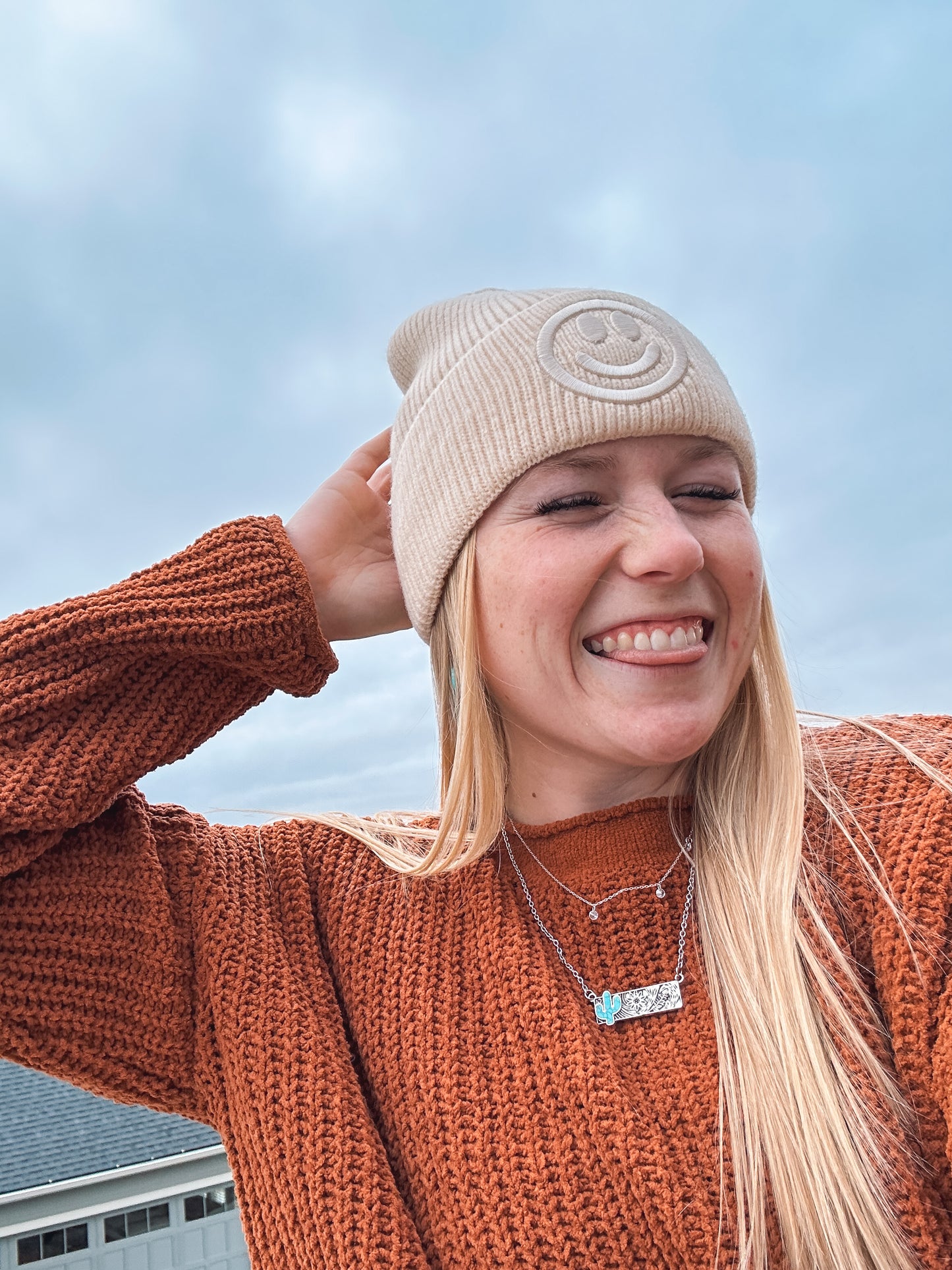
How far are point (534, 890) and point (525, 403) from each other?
0.67m

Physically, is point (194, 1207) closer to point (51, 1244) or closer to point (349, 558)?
point (51, 1244)

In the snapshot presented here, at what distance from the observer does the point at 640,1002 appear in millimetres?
1228

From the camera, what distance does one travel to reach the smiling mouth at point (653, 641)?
1.23 meters

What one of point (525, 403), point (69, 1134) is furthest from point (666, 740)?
point (69, 1134)

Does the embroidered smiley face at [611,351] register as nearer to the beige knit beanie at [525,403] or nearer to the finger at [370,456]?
the beige knit beanie at [525,403]

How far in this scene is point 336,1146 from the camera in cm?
116

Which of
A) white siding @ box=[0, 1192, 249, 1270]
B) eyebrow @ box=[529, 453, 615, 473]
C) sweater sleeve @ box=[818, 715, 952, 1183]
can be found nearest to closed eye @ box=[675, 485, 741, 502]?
eyebrow @ box=[529, 453, 615, 473]

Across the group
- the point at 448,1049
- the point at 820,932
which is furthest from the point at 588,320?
the point at 448,1049

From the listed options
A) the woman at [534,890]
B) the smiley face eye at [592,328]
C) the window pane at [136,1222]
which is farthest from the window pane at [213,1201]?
the smiley face eye at [592,328]

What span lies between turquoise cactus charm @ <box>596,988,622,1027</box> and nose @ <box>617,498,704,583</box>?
20.6 inches

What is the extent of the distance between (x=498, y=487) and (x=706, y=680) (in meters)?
0.37

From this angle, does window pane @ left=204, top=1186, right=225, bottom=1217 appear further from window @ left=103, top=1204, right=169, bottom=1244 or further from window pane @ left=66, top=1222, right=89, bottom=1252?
window pane @ left=66, top=1222, right=89, bottom=1252

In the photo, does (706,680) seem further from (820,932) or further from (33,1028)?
(33,1028)

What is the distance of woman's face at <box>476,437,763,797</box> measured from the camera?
4.01ft
